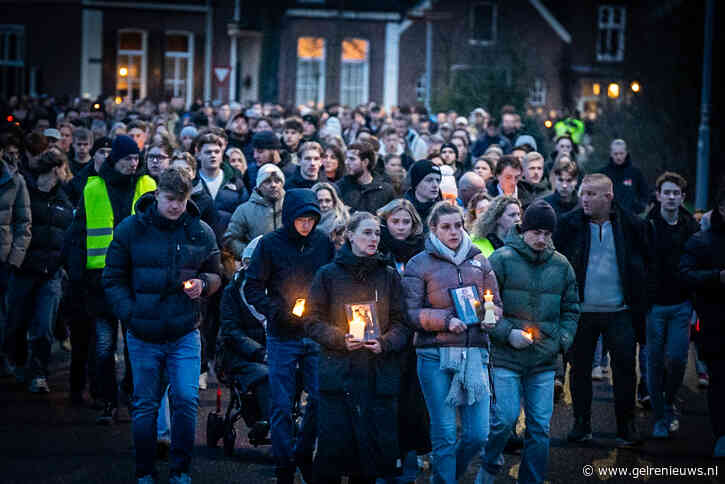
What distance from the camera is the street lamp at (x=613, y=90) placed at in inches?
1139

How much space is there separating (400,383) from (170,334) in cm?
160

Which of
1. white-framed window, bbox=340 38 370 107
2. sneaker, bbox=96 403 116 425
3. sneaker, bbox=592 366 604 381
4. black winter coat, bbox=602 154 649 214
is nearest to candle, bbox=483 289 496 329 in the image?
sneaker, bbox=96 403 116 425

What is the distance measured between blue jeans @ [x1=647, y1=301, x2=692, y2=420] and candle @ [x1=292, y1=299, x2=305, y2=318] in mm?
3642

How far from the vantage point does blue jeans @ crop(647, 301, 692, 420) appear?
10367mm

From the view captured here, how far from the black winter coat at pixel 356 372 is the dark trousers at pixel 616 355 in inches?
104

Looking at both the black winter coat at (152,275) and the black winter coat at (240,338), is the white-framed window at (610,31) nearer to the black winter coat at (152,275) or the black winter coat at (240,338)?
the black winter coat at (240,338)

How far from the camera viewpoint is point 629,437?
980 cm

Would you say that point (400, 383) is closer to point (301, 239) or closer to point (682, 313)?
point (301, 239)

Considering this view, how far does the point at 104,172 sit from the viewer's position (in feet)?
33.7

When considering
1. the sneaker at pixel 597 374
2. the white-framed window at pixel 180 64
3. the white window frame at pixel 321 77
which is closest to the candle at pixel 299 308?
the sneaker at pixel 597 374

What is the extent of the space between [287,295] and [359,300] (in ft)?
3.08

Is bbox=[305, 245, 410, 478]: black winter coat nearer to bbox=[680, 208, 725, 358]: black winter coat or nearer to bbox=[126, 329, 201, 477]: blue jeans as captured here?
bbox=[126, 329, 201, 477]: blue jeans

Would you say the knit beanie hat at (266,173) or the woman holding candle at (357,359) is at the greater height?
the knit beanie hat at (266,173)

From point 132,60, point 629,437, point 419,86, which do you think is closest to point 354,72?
point 419,86
